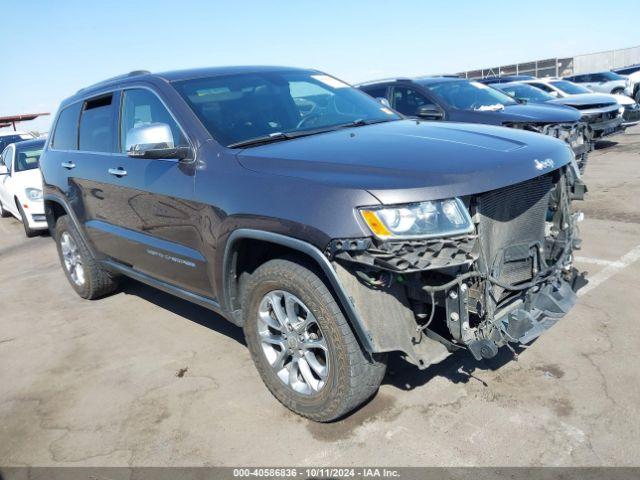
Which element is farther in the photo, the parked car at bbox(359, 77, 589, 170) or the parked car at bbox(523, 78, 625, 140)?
the parked car at bbox(523, 78, 625, 140)

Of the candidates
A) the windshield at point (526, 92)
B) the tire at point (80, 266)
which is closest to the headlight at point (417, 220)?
the tire at point (80, 266)

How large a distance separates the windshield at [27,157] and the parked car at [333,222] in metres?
6.84

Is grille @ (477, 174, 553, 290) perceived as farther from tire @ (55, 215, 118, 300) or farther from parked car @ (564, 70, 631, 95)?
parked car @ (564, 70, 631, 95)

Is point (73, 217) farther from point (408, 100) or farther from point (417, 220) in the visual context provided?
point (408, 100)

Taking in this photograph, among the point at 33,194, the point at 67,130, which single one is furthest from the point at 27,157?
the point at 67,130

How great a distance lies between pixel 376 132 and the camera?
11.5 feet

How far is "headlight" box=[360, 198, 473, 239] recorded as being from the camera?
2.50m

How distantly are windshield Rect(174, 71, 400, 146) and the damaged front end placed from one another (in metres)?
1.28

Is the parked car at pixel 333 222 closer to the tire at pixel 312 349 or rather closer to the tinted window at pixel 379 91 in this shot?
the tire at pixel 312 349

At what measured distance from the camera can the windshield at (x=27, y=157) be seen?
1011 cm

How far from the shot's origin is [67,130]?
5.36 metres

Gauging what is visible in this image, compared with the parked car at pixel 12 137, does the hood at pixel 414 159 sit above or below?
above

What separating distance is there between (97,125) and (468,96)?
19.7ft

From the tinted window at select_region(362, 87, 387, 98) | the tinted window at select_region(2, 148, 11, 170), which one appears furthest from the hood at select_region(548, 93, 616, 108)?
the tinted window at select_region(2, 148, 11, 170)
